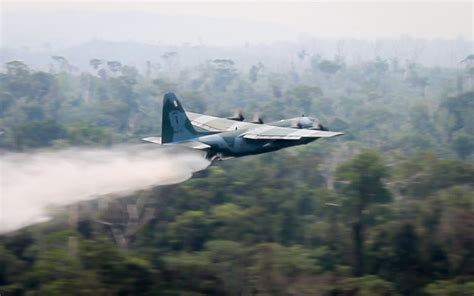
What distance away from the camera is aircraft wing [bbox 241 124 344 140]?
3838cm

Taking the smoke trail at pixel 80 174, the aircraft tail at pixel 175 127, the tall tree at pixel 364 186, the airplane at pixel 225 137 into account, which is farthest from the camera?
the tall tree at pixel 364 186

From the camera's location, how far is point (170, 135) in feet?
131

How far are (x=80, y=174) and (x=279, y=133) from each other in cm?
1098

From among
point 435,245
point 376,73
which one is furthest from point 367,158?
point 376,73

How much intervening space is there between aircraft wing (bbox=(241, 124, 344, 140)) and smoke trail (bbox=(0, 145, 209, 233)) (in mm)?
3146

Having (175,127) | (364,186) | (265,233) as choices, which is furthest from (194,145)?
(364,186)

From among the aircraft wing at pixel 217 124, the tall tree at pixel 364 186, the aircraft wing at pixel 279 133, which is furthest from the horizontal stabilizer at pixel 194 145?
the tall tree at pixel 364 186

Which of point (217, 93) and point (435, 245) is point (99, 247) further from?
point (217, 93)

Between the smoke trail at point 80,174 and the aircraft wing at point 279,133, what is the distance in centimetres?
315

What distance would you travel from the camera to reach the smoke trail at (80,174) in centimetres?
3775

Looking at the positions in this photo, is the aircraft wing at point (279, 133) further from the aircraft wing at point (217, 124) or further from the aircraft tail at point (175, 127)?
the aircraft tail at point (175, 127)

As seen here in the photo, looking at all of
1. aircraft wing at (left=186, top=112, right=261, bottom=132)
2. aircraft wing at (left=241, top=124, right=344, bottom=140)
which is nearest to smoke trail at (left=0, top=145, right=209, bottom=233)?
aircraft wing at (left=186, top=112, right=261, bottom=132)

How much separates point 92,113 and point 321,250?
67.6 metres

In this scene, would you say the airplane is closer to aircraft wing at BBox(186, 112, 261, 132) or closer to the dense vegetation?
aircraft wing at BBox(186, 112, 261, 132)
